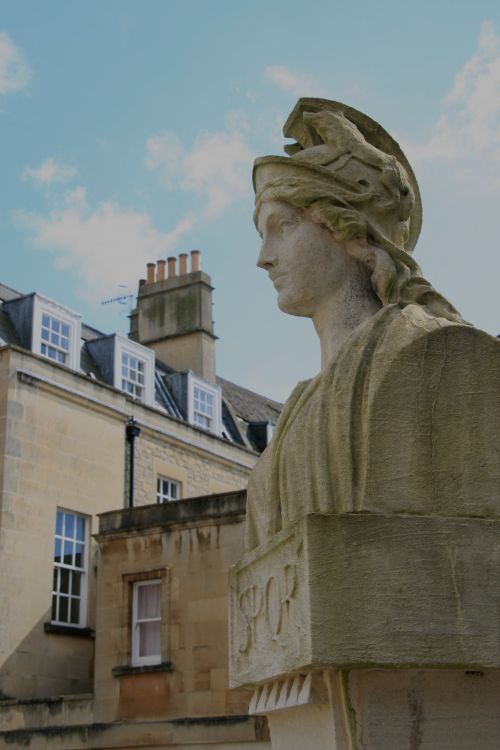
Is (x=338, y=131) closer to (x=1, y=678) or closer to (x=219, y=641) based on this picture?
(x=219, y=641)

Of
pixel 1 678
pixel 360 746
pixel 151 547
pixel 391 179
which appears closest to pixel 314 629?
pixel 360 746

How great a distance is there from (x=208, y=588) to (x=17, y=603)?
4.42 meters

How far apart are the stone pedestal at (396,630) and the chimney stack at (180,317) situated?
24.5 meters

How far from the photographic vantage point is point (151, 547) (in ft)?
55.4

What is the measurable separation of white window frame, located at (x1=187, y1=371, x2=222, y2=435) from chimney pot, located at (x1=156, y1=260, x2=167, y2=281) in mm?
3935

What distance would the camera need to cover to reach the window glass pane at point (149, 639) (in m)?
16.7

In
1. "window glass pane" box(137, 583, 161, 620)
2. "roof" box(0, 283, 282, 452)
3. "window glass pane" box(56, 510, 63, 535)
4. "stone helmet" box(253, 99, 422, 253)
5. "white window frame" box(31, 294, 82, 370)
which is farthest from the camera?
"roof" box(0, 283, 282, 452)

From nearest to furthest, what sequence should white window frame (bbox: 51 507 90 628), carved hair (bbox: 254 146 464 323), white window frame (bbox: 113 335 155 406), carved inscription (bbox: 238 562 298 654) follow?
carved inscription (bbox: 238 562 298 654)
carved hair (bbox: 254 146 464 323)
white window frame (bbox: 51 507 90 628)
white window frame (bbox: 113 335 155 406)

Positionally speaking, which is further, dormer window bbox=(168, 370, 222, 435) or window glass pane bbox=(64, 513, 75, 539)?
dormer window bbox=(168, 370, 222, 435)

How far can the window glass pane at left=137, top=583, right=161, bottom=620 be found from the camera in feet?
55.6

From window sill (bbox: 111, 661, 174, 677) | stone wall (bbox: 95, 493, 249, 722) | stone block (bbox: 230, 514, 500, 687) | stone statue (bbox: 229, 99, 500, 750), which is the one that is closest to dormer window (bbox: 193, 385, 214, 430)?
stone wall (bbox: 95, 493, 249, 722)

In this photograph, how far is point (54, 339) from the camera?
2167 cm

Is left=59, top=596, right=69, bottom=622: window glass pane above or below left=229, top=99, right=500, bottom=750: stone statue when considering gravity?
above

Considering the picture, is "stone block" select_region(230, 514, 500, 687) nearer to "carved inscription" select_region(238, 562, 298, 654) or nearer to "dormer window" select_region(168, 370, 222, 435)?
"carved inscription" select_region(238, 562, 298, 654)
